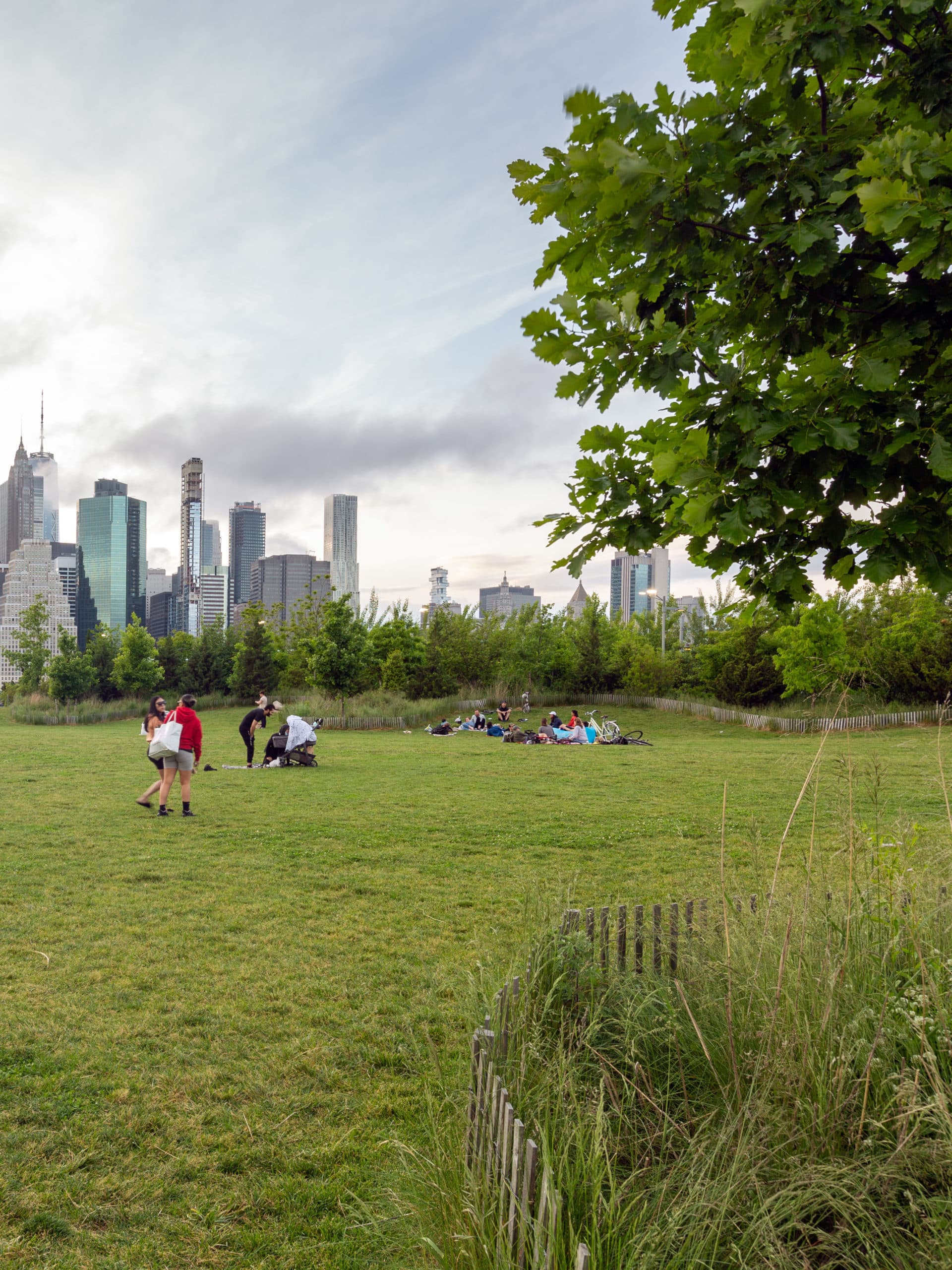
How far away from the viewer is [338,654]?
3186 cm

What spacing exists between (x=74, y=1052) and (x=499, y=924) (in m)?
3.34

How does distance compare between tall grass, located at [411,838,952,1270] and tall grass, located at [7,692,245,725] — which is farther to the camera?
tall grass, located at [7,692,245,725]

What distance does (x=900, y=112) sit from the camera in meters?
2.62

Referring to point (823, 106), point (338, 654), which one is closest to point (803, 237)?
point (823, 106)

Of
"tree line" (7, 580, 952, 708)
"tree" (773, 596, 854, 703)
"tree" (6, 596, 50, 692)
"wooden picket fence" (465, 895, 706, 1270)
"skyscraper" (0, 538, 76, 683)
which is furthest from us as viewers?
"skyscraper" (0, 538, 76, 683)

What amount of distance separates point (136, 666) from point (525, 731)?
28.3 meters

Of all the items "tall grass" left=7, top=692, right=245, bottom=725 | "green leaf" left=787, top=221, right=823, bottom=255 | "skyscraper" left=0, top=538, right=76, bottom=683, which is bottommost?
"tall grass" left=7, top=692, right=245, bottom=725

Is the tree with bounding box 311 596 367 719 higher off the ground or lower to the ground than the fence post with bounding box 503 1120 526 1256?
higher

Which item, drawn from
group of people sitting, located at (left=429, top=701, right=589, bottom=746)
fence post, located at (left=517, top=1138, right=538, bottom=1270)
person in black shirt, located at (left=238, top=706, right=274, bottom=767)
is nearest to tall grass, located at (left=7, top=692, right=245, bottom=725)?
group of people sitting, located at (left=429, top=701, right=589, bottom=746)

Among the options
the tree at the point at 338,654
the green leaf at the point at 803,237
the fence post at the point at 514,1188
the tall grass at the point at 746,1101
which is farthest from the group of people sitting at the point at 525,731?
the green leaf at the point at 803,237

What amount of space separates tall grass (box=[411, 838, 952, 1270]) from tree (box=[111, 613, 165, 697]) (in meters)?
45.8

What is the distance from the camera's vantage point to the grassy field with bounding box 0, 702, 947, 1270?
11.1 feet

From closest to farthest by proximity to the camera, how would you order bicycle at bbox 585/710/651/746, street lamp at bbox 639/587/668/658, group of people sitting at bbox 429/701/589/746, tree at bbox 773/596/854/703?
bicycle at bbox 585/710/651/746, group of people sitting at bbox 429/701/589/746, tree at bbox 773/596/854/703, street lamp at bbox 639/587/668/658

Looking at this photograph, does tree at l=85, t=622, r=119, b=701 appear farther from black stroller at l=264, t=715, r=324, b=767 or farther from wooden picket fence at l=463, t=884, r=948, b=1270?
wooden picket fence at l=463, t=884, r=948, b=1270
